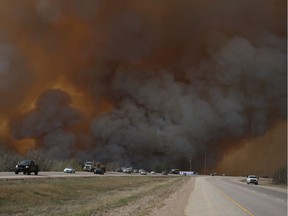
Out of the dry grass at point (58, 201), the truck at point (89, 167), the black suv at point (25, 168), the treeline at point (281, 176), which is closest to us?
the dry grass at point (58, 201)

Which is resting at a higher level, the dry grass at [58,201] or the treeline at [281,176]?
the treeline at [281,176]

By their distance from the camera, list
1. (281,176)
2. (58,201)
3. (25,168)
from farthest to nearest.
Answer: (281,176)
(25,168)
(58,201)

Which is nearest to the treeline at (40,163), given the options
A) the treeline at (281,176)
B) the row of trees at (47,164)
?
the row of trees at (47,164)

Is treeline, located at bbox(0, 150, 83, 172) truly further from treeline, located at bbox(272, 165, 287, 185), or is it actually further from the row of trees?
treeline, located at bbox(272, 165, 287, 185)

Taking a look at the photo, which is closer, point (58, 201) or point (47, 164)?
point (58, 201)

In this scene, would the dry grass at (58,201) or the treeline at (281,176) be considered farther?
the treeline at (281,176)

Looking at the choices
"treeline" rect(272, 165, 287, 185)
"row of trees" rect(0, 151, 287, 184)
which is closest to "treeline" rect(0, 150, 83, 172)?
"row of trees" rect(0, 151, 287, 184)

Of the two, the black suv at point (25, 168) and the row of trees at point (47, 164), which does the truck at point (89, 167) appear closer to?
the row of trees at point (47, 164)

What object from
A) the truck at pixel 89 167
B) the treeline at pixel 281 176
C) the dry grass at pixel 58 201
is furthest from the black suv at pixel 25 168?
the treeline at pixel 281 176

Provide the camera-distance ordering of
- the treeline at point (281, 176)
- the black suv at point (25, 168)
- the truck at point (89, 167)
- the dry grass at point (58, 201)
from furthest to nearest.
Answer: the truck at point (89, 167), the treeline at point (281, 176), the black suv at point (25, 168), the dry grass at point (58, 201)

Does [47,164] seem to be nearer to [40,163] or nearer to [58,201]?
[40,163]

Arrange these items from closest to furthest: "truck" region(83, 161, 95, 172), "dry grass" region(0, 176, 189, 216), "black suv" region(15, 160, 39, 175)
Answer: "dry grass" region(0, 176, 189, 216) < "black suv" region(15, 160, 39, 175) < "truck" region(83, 161, 95, 172)

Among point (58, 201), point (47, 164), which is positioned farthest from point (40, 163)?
point (58, 201)

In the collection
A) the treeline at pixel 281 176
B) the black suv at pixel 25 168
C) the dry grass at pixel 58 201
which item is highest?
the treeline at pixel 281 176
